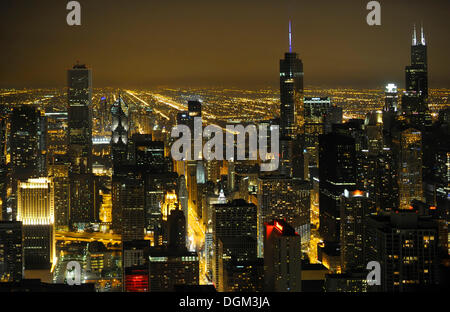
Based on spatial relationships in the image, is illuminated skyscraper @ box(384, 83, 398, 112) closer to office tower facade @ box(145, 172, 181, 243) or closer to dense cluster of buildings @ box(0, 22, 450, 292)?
dense cluster of buildings @ box(0, 22, 450, 292)

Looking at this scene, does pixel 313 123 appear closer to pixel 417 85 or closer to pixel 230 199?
pixel 230 199

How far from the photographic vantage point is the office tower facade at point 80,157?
14.3 meters

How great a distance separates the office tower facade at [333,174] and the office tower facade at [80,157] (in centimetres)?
554

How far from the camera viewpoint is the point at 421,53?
7.86m

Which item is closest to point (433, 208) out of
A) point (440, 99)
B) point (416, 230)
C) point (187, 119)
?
point (440, 99)

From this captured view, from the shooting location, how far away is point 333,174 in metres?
15.3

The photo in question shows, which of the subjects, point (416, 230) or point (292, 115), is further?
point (292, 115)

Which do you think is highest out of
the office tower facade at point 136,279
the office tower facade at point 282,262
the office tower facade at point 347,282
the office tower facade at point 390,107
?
the office tower facade at point 390,107

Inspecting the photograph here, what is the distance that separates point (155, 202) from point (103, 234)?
153 cm

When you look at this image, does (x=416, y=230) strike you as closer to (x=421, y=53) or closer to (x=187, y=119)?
(x=421, y=53)

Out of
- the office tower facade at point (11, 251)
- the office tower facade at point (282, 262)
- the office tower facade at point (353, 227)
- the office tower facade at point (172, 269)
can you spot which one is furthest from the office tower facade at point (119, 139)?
the office tower facade at point (282, 262)

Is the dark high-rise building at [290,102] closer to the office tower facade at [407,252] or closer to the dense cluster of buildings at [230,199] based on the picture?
the dense cluster of buildings at [230,199]

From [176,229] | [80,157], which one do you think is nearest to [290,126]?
[176,229]
